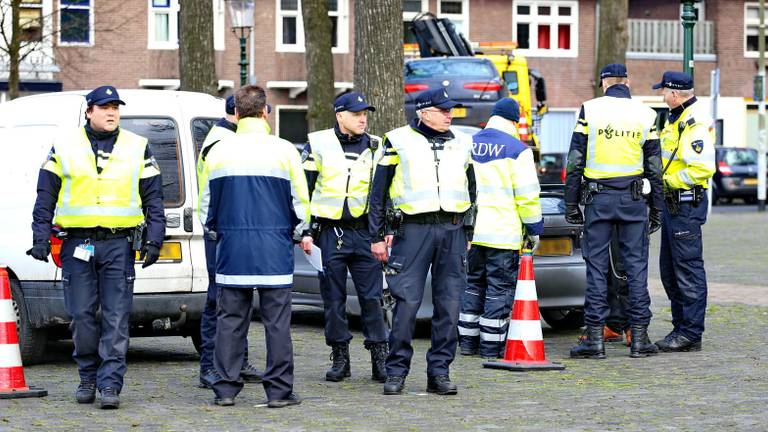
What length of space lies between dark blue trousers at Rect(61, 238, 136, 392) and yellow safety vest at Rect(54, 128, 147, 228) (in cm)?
13

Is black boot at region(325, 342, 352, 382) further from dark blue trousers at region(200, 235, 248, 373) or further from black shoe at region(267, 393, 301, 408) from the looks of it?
black shoe at region(267, 393, 301, 408)

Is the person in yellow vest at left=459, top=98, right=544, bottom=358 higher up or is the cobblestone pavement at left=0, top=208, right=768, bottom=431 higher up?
the person in yellow vest at left=459, top=98, right=544, bottom=358

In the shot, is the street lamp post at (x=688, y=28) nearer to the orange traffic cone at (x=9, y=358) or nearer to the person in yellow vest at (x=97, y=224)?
the person in yellow vest at (x=97, y=224)

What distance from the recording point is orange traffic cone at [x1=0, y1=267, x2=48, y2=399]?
30.8 feet

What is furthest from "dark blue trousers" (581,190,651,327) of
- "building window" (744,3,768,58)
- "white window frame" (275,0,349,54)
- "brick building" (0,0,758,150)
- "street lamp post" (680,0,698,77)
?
"building window" (744,3,768,58)

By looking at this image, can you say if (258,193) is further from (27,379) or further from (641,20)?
(641,20)

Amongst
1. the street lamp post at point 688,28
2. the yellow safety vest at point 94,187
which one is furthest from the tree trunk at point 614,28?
the yellow safety vest at point 94,187

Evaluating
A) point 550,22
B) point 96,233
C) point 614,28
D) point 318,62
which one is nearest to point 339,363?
point 96,233

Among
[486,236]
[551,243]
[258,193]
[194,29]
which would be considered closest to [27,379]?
[258,193]

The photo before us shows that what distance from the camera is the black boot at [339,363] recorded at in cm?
1025

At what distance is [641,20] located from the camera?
5088 centimetres

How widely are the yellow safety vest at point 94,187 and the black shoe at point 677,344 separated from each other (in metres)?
4.51

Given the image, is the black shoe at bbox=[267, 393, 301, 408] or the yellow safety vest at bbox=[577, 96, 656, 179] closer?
the black shoe at bbox=[267, 393, 301, 408]

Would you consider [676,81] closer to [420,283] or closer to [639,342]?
[639,342]
